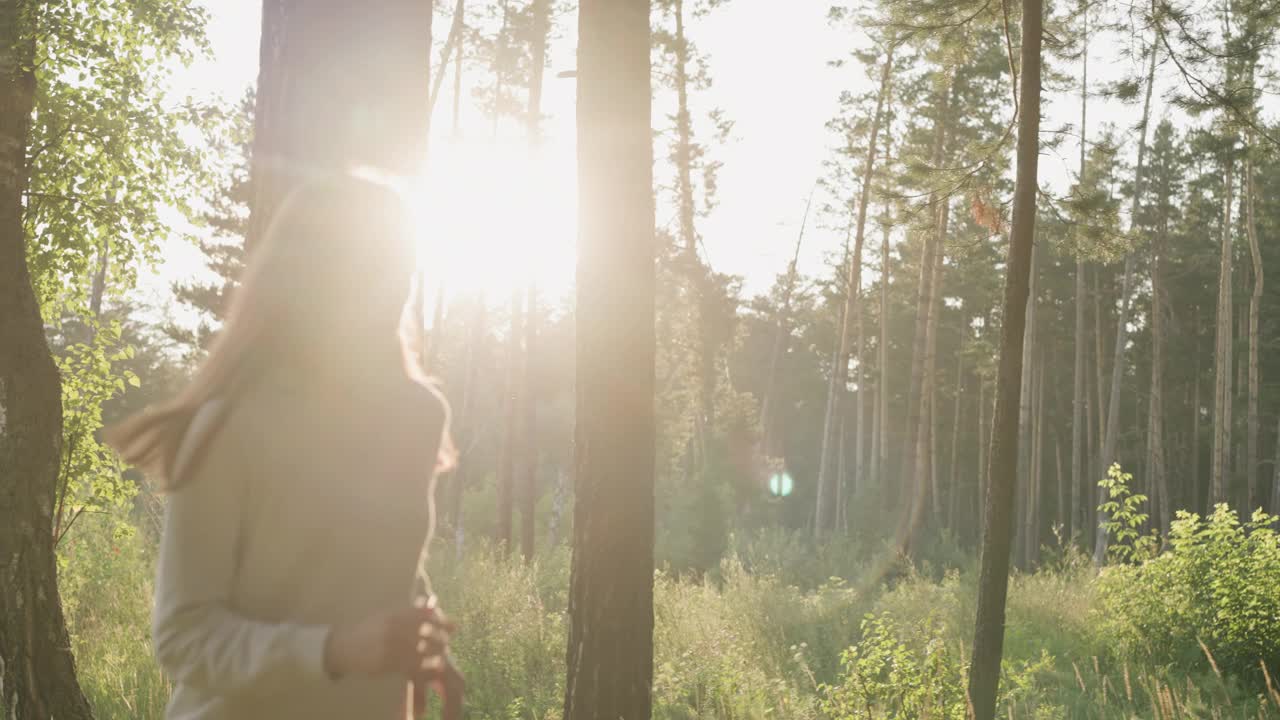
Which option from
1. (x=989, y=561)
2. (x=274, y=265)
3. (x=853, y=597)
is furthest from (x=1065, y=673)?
(x=274, y=265)

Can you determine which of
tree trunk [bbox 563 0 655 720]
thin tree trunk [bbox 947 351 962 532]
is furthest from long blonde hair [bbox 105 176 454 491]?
thin tree trunk [bbox 947 351 962 532]

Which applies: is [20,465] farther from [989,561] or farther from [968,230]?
[968,230]

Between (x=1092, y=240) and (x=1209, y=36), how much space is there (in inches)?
86.2

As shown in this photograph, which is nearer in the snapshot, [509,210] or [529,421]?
[529,421]

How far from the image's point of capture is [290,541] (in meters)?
1.52

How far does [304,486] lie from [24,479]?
5.43 meters

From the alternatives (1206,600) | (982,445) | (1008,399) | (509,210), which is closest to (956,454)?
(982,445)

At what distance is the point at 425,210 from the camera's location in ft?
6.47

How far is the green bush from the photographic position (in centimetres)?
866

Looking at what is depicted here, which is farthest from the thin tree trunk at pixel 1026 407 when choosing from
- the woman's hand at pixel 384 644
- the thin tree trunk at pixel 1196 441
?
the woman's hand at pixel 384 644

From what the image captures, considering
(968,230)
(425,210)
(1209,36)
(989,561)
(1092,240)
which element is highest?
(968,230)

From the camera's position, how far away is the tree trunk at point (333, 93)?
2135mm

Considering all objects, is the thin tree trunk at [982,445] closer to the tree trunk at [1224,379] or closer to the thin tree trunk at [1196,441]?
the thin tree trunk at [1196,441]

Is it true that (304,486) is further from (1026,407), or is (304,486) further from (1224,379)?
(1224,379)
